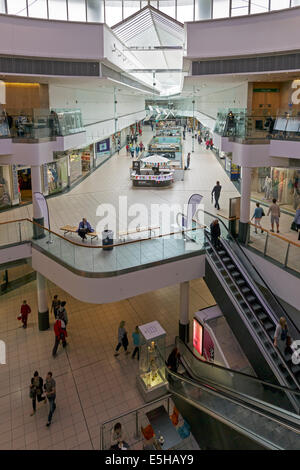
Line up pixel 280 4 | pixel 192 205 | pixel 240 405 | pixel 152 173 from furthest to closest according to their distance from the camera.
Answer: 1. pixel 152 173
2. pixel 280 4
3. pixel 192 205
4. pixel 240 405

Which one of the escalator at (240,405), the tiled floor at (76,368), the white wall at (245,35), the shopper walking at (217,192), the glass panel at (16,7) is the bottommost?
the tiled floor at (76,368)

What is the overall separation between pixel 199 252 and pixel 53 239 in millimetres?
4749

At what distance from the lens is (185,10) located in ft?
64.2

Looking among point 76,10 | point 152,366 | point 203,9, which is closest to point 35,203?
point 152,366

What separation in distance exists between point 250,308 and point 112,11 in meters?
17.9

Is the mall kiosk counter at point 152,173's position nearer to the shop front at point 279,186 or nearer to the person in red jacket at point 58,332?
the shop front at point 279,186

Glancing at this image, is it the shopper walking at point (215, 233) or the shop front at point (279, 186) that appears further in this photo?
the shop front at point (279, 186)

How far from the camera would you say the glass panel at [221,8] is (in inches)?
676

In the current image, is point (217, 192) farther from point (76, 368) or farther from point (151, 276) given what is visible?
point (76, 368)

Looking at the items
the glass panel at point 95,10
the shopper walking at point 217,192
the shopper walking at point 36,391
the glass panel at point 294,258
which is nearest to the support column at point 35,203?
the shopper walking at point 36,391

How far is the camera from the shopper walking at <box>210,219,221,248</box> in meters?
11.9

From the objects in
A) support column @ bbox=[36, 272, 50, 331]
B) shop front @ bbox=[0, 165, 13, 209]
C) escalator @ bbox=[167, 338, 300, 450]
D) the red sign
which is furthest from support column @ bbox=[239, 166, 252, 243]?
shop front @ bbox=[0, 165, 13, 209]

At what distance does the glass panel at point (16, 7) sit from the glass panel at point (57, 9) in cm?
127
